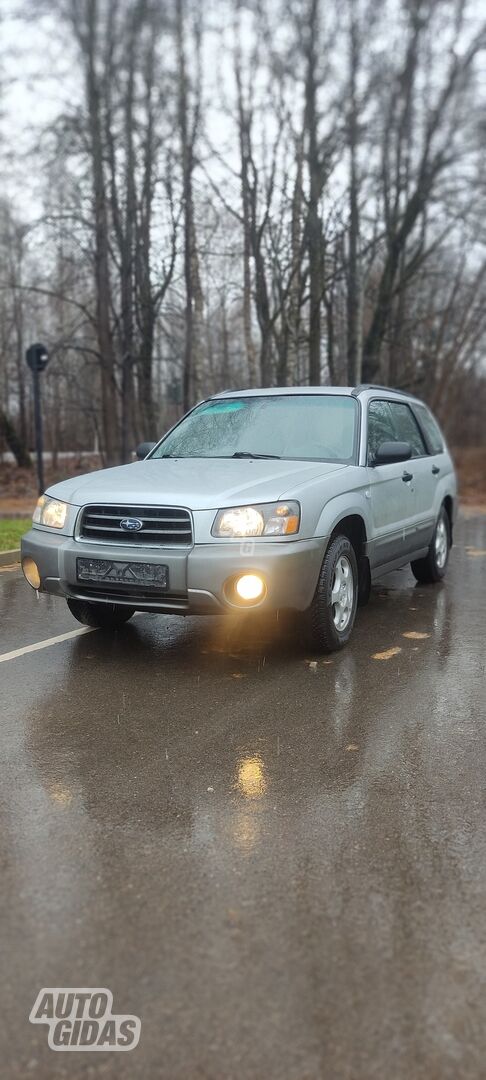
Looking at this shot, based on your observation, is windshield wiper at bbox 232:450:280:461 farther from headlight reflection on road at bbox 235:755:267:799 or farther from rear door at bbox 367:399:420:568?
headlight reflection on road at bbox 235:755:267:799

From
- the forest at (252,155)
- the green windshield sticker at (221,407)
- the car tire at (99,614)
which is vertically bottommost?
the car tire at (99,614)

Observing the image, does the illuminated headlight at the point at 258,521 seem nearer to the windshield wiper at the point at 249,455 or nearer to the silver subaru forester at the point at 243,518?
the silver subaru forester at the point at 243,518

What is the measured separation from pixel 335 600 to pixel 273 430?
1.50 meters

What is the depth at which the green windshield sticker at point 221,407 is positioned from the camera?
22.9 feet

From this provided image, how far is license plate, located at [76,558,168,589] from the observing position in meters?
5.08

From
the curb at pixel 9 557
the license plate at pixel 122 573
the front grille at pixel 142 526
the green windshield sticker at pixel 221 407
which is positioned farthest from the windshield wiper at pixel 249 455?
the curb at pixel 9 557

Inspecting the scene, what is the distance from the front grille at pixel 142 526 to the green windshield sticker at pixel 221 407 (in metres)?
1.95

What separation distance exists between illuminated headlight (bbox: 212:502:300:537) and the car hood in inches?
2.0

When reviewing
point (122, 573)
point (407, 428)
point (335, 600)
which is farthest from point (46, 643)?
point (407, 428)

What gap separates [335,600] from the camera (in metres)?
5.75

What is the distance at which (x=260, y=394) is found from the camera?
709 centimetres

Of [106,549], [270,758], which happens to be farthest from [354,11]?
[270,758]

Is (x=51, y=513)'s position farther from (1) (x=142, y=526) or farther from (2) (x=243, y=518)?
(2) (x=243, y=518)

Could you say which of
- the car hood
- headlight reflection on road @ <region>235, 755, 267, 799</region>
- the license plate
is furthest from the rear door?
headlight reflection on road @ <region>235, 755, 267, 799</region>
